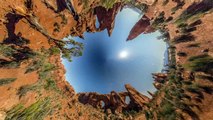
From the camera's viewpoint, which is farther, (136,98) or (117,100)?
(117,100)

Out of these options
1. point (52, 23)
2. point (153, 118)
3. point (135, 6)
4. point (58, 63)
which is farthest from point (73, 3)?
point (153, 118)

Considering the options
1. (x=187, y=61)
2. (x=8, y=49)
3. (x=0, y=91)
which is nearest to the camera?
(x=0, y=91)

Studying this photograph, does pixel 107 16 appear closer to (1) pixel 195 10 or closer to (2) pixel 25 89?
(1) pixel 195 10

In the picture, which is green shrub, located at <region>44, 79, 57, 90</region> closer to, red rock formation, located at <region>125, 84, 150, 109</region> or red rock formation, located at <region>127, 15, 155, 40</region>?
red rock formation, located at <region>125, 84, 150, 109</region>

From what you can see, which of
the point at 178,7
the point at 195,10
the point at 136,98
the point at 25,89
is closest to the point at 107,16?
the point at 178,7

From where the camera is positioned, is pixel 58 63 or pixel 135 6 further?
pixel 135 6

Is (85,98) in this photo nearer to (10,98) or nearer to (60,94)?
(60,94)

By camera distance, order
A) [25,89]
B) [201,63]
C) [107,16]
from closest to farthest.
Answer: [25,89] < [201,63] < [107,16]

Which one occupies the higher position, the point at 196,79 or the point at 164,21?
the point at 164,21
